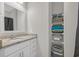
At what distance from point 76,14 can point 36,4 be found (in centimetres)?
56

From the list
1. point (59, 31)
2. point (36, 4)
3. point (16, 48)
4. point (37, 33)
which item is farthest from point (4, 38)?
point (59, 31)

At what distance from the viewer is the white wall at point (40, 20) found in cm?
170

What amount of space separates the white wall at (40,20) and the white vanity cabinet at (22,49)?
0.12 metres

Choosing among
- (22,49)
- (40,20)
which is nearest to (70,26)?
(40,20)

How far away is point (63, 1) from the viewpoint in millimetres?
1693

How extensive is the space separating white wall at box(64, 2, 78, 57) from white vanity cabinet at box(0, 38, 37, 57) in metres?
0.44

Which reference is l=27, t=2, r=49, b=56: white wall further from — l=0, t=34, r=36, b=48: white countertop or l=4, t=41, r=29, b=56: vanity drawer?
l=4, t=41, r=29, b=56: vanity drawer

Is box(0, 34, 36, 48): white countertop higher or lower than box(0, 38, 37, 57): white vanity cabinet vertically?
higher

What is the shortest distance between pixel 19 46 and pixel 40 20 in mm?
454

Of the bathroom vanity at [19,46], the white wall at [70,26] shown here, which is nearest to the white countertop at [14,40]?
the bathroom vanity at [19,46]

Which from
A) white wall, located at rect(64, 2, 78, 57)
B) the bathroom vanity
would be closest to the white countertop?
the bathroom vanity

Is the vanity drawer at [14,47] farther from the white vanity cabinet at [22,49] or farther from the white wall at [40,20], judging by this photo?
the white wall at [40,20]

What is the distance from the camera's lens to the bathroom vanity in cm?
148

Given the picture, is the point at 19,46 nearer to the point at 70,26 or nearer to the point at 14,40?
the point at 14,40
